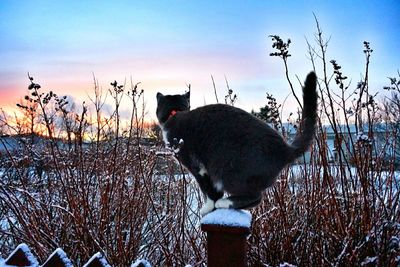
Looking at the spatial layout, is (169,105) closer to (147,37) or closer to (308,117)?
(308,117)

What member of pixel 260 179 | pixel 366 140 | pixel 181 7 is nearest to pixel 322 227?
pixel 366 140

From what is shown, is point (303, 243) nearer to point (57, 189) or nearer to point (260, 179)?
point (260, 179)

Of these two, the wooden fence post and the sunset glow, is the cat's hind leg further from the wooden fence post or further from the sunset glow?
the sunset glow

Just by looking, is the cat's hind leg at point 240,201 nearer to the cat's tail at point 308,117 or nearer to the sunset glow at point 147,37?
the cat's tail at point 308,117

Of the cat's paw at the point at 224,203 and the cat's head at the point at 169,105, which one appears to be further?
the cat's head at the point at 169,105

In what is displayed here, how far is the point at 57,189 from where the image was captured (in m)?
3.17

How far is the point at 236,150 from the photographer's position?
Result: 154 centimetres

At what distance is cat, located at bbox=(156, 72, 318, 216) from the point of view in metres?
1.51

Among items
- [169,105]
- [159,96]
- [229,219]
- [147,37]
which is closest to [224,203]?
[229,219]

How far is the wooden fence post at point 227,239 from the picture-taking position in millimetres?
1125

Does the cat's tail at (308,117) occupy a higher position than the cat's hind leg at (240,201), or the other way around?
the cat's tail at (308,117)

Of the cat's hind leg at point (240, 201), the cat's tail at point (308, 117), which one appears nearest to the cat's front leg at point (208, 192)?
the cat's hind leg at point (240, 201)

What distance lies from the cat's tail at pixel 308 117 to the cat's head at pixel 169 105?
800mm

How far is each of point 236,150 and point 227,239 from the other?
0.48 m
